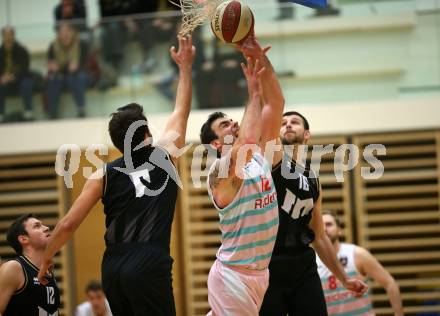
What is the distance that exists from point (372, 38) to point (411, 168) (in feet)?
6.12

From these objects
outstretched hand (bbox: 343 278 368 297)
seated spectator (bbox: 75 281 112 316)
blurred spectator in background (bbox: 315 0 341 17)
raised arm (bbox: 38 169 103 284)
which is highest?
blurred spectator in background (bbox: 315 0 341 17)

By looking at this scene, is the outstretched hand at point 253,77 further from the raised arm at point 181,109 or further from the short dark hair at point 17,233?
the short dark hair at point 17,233

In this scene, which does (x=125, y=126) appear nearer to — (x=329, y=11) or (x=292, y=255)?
(x=292, y=255)

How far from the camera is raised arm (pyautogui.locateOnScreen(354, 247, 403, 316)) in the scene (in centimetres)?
711

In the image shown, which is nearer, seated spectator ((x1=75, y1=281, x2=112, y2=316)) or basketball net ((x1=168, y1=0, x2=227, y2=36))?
basketball net ((x1=168, y1=0, x2=227, y2=36))

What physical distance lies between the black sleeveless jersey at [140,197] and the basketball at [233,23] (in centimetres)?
79

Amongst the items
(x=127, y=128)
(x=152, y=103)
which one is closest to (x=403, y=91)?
(x=152, y=103)

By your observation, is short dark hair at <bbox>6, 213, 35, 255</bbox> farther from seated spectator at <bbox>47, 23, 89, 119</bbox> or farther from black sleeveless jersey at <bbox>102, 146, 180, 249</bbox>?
seated spectator at <bbox>47, 23, 89, 119</bbox>

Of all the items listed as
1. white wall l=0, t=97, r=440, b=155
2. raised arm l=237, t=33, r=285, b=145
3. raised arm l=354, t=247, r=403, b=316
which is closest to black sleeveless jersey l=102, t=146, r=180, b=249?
raised arm l=237, t=33, r=285, b=145

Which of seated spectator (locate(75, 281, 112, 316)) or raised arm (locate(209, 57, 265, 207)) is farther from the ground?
raised arm (locate(209, 57, 265, 207))

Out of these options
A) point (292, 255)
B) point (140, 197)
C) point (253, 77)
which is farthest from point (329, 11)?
point (140, 197)

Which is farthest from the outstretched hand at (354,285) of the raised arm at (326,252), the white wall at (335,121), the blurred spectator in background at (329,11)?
the blurred spectator in background at (329,11)

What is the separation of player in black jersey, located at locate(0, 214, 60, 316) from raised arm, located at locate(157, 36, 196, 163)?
4.59 ft

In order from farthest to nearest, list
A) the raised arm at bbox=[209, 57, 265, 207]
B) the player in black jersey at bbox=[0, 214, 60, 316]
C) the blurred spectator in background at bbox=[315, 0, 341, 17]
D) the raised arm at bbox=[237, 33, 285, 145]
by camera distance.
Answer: the blurred spectator in background at bbox=[315, 0, 341, 17] < the player in black jersey at bbox=[0, 214, 60, 316] < the raised arm at bbox=[237, 33, 285, 145] < the raised arm at bbox=[209, 57, 265, 207]
